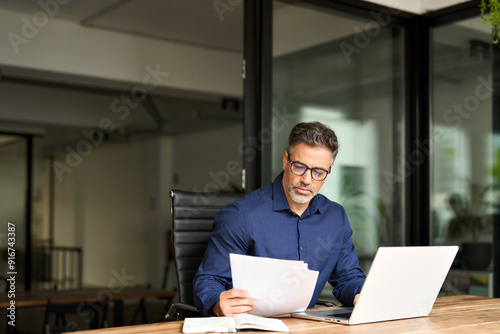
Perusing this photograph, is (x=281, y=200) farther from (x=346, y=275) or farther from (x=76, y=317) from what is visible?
(x=76, y=317)

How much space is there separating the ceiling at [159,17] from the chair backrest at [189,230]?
8.83ft

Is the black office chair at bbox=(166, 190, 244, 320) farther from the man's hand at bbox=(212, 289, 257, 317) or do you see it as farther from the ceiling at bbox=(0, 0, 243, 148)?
the ceiling at bbox=(0, 0, 243, 148)

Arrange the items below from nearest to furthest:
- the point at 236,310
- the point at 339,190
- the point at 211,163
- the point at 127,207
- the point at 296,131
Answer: the point at 236,310 → the point at 296,131 → the point at 339,190 → the point at 211,163 → the point at 127,207

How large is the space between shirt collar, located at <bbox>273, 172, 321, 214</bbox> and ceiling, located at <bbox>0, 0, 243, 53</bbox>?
2934 millimetres

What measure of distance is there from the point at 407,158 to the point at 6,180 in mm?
5860

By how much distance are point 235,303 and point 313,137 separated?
2.46ft

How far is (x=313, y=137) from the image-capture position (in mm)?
2338

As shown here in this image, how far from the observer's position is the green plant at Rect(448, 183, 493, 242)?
419cm

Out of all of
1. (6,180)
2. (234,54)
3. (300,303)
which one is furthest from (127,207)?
(300,303)

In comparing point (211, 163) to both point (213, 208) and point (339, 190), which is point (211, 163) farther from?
point (213, 208)

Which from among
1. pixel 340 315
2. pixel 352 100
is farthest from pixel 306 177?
pixel 352 100

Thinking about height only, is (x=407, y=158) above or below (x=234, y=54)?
below

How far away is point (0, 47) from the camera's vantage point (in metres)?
5.11

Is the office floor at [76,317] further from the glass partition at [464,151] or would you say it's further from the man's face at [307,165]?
the man's face at [307,165]
